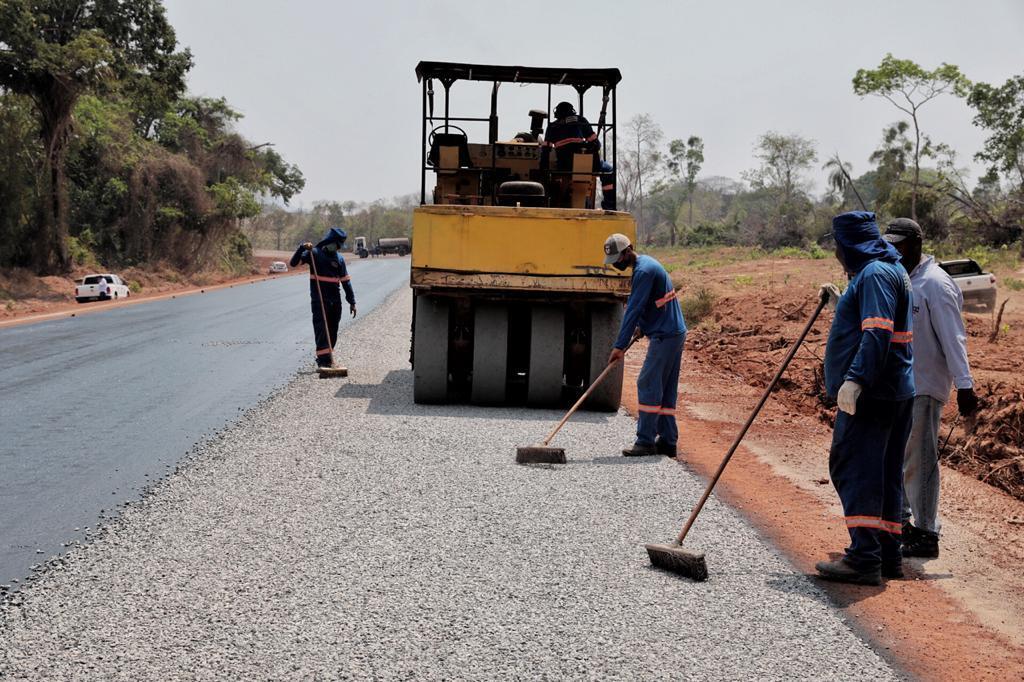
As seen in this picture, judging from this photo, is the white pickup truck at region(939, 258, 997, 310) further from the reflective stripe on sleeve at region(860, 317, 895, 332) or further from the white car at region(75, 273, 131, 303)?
the white car at region(75, 273, 131, 303)

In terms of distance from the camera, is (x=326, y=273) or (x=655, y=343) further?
(x=326, y=273)

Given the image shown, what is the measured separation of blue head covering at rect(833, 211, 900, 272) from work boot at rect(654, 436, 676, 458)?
3228 millimetres

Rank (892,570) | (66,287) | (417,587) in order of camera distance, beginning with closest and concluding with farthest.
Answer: (417,587)
(892,570)
(66,287)

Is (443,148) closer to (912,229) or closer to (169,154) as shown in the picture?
(912,229)

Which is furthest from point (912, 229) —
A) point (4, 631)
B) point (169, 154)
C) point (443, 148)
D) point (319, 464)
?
point (169, 154)

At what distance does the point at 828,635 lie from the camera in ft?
14.2

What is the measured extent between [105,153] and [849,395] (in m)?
40.3

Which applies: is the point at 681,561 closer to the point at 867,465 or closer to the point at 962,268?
the point at 867,465

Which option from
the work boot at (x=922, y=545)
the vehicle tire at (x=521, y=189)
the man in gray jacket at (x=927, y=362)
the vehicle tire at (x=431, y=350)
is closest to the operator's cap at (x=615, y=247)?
the vehicle tire at (x=431, y=350)

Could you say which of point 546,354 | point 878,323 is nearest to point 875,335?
point 878,323

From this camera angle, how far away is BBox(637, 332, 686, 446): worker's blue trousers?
8031mm

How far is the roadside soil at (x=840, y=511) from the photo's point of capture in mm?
4461

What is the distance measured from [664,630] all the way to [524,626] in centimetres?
61

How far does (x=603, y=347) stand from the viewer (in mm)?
10094
